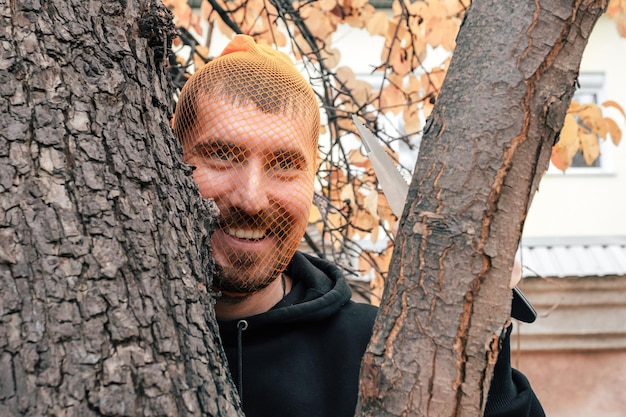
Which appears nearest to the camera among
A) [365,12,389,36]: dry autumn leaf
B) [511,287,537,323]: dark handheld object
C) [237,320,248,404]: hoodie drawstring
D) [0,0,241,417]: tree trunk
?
[0,0,241,417]: tree trunk

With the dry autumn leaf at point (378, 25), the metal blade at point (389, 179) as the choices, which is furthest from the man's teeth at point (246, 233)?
the dry autumn leaf at point (378, 25)

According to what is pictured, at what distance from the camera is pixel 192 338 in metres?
1.26

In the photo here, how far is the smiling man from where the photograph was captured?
2000 millimetres

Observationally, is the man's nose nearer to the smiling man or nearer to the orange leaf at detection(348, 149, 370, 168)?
the smiling man

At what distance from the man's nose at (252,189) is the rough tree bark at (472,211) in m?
0.75

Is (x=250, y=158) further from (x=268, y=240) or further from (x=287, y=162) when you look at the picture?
(x=268, y=240)

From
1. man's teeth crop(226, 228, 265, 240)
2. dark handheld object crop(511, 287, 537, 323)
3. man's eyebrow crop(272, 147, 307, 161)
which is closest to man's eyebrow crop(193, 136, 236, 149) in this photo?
man's eyebrow crop(272, 147, 307, 161)

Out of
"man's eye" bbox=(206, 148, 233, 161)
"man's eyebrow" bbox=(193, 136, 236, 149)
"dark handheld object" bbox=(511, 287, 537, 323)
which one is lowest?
"man's eye" bbox=(206, 148, 233, 161)

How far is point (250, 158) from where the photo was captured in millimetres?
2018

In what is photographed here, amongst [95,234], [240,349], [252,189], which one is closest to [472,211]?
[95,234]

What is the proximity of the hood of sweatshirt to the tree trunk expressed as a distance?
0.76 meters

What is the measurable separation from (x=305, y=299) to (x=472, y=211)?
121 cm

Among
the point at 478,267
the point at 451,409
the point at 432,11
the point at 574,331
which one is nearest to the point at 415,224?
the point at 478,267

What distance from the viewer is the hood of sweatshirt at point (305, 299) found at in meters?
2.20
